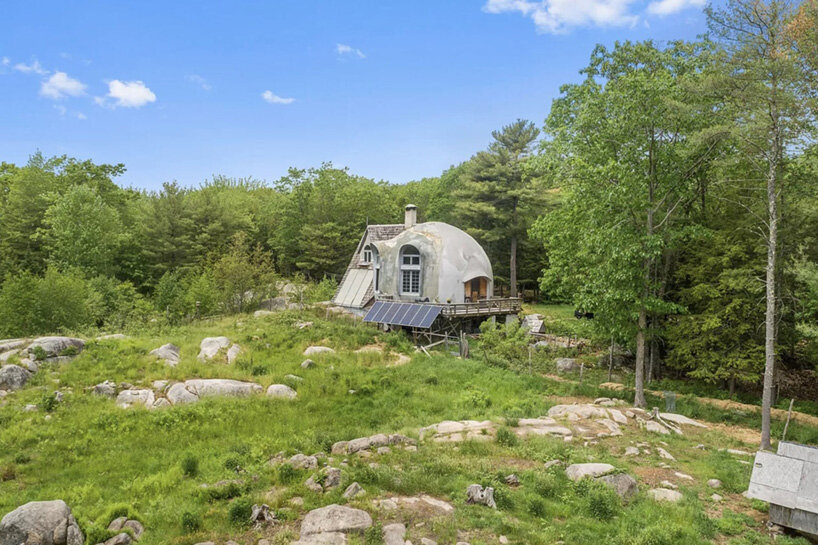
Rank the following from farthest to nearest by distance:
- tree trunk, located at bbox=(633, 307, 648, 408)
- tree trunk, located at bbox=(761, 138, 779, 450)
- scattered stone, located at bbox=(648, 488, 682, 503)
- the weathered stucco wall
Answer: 1. the weathered stucco wall
2. tree trunk, located at bbox=(633, 307, 648, 408)
3. tree trunk, located at bbox=(761, 138, 779, 450)
4. scattered stone, located at bbox=(648, 488, 682, 503)

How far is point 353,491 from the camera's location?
27.6ft

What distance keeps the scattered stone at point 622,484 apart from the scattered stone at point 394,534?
166 inches

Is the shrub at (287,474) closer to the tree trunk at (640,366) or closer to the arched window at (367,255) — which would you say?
the tree trunk at (640,366)

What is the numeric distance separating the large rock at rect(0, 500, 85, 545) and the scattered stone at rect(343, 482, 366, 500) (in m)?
4.24

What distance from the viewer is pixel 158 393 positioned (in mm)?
14805

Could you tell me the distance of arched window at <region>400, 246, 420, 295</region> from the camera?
28094 mm

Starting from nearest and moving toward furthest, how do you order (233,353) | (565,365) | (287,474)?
1. (287,474)
2. (233,353)
3. (565,365)

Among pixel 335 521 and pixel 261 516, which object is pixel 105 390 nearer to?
pixel 261 516

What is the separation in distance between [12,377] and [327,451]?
38.0 ft

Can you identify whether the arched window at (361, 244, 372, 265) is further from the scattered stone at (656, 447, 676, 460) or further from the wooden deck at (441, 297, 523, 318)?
the scattered stone at (656, 447, 676, 460)

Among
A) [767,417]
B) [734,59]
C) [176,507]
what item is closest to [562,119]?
[734,59]

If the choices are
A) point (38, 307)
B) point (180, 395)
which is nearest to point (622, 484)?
point (180, 395)

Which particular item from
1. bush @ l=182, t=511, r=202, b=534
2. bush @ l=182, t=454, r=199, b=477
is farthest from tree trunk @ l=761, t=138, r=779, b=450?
bush @ l=182, t=454, r=199, b=477

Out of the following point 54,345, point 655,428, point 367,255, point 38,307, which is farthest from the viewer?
point 367,255
